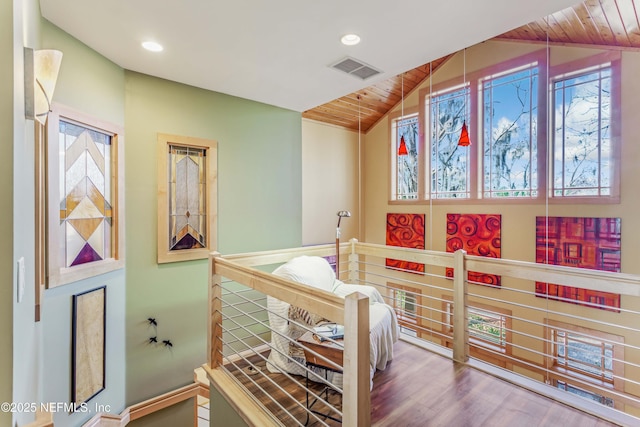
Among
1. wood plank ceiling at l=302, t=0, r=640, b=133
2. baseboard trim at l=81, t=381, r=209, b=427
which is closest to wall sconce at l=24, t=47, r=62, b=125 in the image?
baseboard trim at l=81, t=381, r=209, b=427

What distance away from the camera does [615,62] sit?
11.8 feet

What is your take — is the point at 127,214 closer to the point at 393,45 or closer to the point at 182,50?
the point at 182,50

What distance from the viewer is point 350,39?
2.43 meters

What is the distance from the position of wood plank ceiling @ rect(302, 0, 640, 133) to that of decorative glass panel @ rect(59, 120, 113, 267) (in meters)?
3.60

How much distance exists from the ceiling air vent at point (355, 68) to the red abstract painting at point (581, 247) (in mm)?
3200

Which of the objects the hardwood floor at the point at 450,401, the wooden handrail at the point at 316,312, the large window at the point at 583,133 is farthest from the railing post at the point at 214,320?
the large window at the point at 583,133

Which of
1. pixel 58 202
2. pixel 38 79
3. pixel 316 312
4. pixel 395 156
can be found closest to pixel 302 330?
pixel 316 312

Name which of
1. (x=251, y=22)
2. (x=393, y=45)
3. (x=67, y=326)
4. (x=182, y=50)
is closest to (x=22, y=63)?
(x=251, y=22)

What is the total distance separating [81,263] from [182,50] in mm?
1988

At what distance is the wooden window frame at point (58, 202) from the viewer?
2.17m

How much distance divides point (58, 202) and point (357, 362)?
2457 millimetres

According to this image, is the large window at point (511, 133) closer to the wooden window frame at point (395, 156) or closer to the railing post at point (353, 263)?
the wooden window frame at point (395, 156)

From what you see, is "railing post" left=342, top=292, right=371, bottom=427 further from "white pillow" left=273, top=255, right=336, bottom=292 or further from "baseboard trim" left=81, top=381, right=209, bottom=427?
"baseboard trim" left=81, top=381, right=209, bottom=427

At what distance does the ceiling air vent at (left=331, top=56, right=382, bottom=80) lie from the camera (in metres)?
2.82
